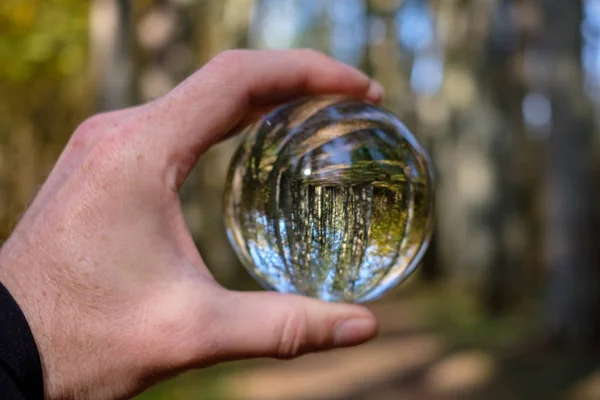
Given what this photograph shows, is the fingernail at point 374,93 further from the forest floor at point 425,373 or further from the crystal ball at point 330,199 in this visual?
the forest floor at point 425,373

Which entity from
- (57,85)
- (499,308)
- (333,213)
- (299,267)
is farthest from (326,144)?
(57,85)

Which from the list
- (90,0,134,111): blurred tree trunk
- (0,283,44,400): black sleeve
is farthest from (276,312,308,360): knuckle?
(90,0,134,111): blurred tree trunk

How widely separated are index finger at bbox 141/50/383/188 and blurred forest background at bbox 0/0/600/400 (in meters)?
0.81

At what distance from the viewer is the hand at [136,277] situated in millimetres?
2076

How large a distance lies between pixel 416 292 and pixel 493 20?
8.02m

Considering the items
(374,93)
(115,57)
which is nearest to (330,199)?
(374,93)

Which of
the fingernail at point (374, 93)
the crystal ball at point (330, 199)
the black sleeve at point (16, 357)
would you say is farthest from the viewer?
the fingernail at point (374, 93)

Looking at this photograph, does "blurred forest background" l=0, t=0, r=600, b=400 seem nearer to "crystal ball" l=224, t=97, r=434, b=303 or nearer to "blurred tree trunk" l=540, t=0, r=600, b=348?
"blurred tree trunk" l=540, t=0, r=600, b=348

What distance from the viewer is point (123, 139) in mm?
2174

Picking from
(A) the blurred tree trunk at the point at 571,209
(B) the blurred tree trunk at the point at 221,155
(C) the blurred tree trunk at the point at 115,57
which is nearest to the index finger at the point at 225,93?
(C) the blurred tree trunk at the point at 115,57

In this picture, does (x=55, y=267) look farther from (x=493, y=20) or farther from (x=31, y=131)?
(x=31, y=131)

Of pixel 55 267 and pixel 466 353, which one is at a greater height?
pixel 55 267

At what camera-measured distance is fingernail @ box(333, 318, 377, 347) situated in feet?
7.63

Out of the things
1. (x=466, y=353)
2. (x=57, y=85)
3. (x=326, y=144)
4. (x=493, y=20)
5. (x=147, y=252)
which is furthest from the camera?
(x=57, y=85)
